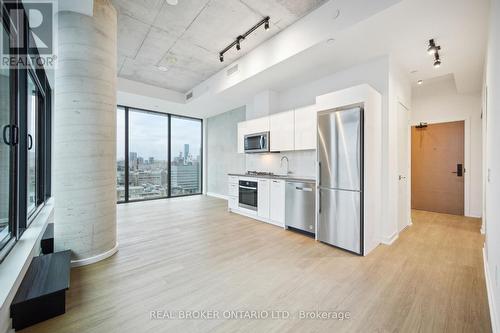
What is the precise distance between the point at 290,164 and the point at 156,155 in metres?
4.40

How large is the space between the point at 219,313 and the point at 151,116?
644cm

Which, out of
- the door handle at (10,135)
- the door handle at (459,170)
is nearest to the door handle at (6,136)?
the door handle at (10,135)

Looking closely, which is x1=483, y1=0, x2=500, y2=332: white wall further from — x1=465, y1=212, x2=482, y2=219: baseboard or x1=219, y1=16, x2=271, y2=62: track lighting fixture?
x1=465, y1=212, x2=482, y2=219: baseboard

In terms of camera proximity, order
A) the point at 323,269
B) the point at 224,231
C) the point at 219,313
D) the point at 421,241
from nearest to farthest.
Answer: the point at 219,313, the point at 323,269, the point at 421,241, the point at 224,231

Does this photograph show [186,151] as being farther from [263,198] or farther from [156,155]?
[263,198]

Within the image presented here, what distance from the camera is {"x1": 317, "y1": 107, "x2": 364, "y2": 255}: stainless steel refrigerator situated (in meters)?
2.79

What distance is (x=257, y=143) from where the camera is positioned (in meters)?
4.88

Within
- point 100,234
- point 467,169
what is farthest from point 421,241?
point 100,234

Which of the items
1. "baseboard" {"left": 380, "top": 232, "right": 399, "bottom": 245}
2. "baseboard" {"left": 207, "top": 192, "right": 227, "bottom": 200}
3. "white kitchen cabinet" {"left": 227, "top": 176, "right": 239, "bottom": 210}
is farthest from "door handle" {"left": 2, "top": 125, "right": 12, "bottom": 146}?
"baseboard" {"left": 207, "top": 192, "right": 227, "bottom": 200}

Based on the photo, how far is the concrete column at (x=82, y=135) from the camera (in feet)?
7.94

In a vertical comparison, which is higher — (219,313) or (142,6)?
(142,6)

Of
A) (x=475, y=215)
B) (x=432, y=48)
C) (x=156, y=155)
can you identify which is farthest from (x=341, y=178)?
(x=156, y=155)

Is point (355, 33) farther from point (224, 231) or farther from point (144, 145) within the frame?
point (144, 145)

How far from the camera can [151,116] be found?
677 centimetres
